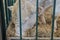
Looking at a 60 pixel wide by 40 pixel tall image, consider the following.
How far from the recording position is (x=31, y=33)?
4.62 ft

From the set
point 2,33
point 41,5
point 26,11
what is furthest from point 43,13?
point 2,33

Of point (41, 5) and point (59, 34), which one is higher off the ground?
point (41, 5)

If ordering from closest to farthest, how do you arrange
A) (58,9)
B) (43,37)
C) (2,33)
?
(2,33), (43,37), (58,9)

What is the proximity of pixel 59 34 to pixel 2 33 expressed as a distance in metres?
0.73

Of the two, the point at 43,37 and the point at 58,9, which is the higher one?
the point at 58,9

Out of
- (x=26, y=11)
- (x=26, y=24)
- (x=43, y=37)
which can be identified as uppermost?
(x=26, y=11)

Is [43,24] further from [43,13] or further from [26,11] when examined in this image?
[26,11]

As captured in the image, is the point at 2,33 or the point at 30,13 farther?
the point at 30,13

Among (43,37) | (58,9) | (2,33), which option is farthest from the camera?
(58,9)

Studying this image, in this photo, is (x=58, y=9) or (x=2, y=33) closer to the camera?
(x=2, y=33)

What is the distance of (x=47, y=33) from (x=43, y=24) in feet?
0.37

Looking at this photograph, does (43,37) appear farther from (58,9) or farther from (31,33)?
(58,9)

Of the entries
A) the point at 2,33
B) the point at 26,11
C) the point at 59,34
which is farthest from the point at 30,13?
the point at 2,33

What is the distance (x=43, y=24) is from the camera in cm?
149
